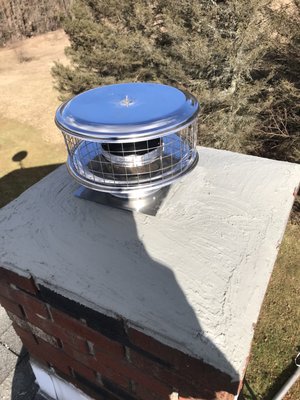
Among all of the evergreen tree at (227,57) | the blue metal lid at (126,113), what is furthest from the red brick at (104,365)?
the evergreen tree at (227,57)

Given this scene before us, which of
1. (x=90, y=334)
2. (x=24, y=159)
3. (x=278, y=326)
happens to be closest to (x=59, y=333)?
(x=90, y=334)

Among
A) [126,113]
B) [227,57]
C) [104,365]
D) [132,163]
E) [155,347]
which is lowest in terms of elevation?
[104,365]

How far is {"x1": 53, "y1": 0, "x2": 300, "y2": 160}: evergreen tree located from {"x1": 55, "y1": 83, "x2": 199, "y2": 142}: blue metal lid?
6.58m

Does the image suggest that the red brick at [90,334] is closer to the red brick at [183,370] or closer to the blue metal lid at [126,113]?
the red brick at [183,370]

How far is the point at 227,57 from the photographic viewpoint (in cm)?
962

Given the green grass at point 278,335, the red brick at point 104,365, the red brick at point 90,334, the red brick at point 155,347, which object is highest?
the red brick at point 155,347

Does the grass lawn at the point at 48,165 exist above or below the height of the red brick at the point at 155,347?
below

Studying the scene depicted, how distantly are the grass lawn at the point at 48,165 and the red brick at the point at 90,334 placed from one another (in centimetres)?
407

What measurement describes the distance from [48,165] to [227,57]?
25.3 feet

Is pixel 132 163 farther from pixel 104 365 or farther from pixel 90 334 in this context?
pixel 104 365

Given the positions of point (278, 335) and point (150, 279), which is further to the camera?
point (278, 335)

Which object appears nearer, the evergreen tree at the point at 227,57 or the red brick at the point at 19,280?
the red brick at the point at 19,280

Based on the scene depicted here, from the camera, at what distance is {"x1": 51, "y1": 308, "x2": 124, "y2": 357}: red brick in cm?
238

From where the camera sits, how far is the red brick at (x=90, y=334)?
2375 mm
